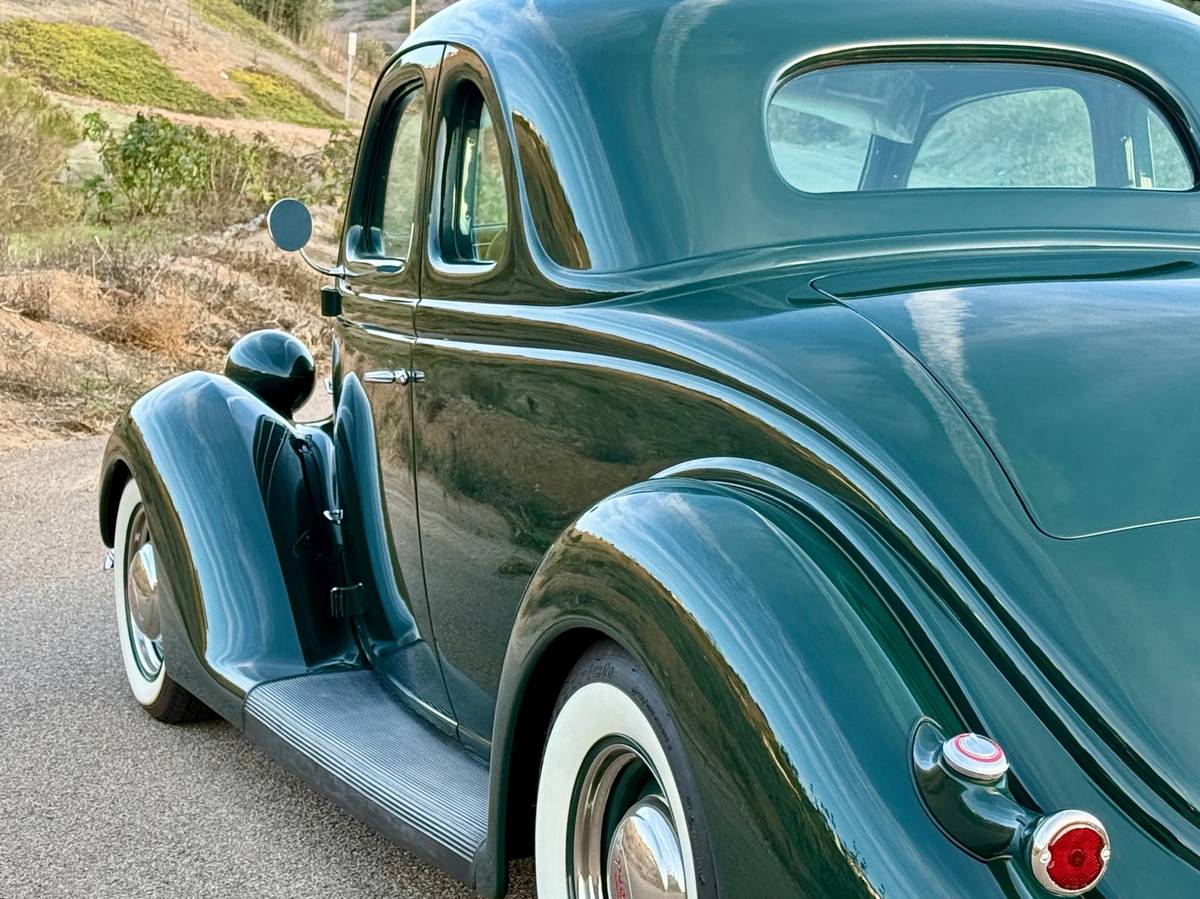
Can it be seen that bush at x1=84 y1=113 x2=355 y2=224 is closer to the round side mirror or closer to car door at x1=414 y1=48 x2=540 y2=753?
the round side mirror

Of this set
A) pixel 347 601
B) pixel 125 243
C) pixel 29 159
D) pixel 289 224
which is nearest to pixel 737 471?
pixel 347 601

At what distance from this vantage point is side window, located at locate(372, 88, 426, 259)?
3.58 m

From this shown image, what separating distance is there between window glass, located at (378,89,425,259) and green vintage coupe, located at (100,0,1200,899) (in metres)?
0.02

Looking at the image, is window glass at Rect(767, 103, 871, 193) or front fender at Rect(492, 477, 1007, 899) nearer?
front fender at Rect(492, 477, 1007, 899)

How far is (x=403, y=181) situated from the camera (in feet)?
12.3

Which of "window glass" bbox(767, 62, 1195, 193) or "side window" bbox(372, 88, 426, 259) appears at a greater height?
"window glass" bbox(767, 62, 1195, 193)

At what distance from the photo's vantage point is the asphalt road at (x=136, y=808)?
10.6 feet

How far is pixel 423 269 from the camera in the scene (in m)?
3.39

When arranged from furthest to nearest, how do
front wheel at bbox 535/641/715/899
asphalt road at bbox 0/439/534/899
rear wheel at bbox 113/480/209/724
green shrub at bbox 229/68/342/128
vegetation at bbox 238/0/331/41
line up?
vegetation at bbox 238/0/331/41, green shrub at bbox 229/68/342/128, rear wheel at bbox 113/480/209/724, asphalt road at bbox 0/439/534/899, front wheel at bbox 535/641/715/899

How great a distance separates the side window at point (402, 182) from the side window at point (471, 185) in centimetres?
14

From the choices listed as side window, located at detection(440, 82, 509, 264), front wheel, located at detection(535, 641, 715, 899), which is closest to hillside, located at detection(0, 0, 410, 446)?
side window, located at detection(440, 82, 509, 264)

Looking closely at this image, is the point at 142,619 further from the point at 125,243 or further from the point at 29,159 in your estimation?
the point at 29,159

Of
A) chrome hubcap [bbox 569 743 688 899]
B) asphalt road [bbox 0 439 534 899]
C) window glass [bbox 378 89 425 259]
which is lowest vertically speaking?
asphalt road [bbox 0 439 534 899]

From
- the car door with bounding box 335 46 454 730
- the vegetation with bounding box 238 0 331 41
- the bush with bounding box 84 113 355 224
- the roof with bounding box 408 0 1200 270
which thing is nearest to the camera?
the roof with bounding box 408 0 1200 270
